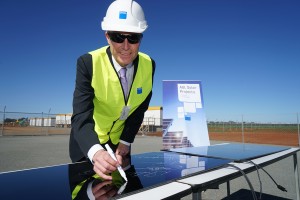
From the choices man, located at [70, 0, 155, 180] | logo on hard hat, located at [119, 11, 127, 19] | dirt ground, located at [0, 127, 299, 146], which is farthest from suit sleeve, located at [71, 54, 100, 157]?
dirt ground, located at [0, 127, 299, 146]

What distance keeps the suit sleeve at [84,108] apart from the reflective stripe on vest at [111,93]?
0.05m

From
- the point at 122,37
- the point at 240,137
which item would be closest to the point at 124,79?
the point at 122,37

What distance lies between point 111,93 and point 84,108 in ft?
0.82

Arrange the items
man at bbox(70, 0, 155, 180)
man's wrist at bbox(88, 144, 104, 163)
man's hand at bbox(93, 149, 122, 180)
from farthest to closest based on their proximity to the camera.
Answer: man at bbox(70, 0, 155, 180), man's wrist at bbox(88, 144, 104, 163), man's hand at bbox(93, 149, 122, 180)

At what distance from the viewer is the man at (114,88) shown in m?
1.53

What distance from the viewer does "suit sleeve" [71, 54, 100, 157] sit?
4.61 feet

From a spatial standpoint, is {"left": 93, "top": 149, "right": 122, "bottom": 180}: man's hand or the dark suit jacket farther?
the dark suit jacket

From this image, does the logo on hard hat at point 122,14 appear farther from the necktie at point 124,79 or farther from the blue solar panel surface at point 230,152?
the blue solar panel surface at point 230,152

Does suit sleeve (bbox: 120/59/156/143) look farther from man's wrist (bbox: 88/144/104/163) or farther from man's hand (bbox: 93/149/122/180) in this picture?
man's hand (bbox: 93/149/122/180)

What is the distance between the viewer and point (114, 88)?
1720 mm

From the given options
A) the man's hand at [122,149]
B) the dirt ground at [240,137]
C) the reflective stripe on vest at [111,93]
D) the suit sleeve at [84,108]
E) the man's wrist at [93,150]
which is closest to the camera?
the man's wrist at [93,150]

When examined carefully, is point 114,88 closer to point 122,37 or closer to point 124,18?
point 122,37

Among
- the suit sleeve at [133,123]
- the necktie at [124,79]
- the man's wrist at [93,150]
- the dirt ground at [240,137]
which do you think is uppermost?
the necktie at [124,79]

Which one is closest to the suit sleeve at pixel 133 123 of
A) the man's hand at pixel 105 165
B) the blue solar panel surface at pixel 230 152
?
the blue solar panel surface at pixel 230 152
